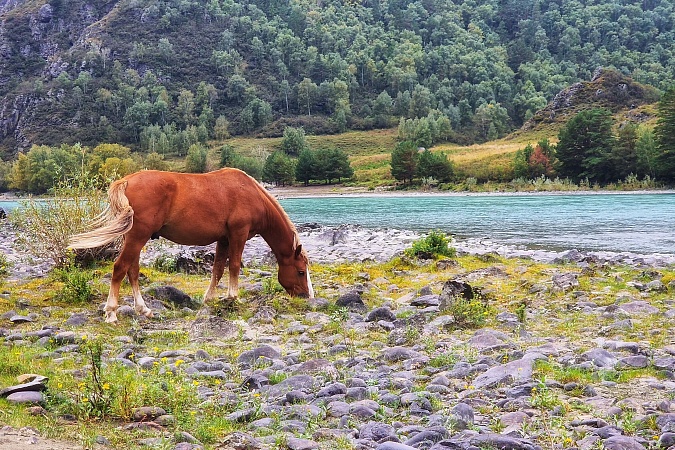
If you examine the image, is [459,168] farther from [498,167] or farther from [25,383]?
[25,383]

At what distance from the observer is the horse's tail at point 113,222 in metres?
9.16

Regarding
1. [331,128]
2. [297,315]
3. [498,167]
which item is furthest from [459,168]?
[331,128]

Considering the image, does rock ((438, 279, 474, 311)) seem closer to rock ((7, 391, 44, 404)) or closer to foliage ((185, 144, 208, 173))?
rock ((7, 391, 44, 404))

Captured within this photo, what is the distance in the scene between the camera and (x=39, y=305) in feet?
33.5

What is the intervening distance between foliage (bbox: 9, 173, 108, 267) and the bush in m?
8.76

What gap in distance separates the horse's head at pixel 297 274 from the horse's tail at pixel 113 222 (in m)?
3.12

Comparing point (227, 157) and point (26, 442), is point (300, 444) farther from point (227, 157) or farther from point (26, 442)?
point (227, 157)

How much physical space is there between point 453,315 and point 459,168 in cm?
8618

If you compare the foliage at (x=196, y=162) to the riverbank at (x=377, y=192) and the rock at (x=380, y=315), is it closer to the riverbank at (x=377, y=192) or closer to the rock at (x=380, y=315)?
the riverbank at (x=377, y=192)

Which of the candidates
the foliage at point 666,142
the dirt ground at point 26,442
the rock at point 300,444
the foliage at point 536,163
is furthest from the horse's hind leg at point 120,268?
the foliage at point 536,163

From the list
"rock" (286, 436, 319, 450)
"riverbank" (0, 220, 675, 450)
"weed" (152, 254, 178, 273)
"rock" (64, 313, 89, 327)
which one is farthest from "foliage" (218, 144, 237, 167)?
"rock" (286, 436, 319, 450)

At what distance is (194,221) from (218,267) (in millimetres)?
1246

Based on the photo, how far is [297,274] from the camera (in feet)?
36.4

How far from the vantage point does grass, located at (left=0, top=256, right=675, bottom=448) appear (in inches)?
192
